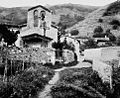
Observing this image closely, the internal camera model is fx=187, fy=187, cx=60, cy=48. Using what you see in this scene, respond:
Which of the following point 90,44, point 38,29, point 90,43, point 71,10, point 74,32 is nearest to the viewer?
point 38,29

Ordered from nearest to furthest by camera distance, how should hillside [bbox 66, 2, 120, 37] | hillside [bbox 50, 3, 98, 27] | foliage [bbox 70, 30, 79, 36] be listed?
foliage [bbox 70, 30, 79, 36], hillside [bbox 66, 2, 120, 37], hillside [bbox 50, 3, 98, 27]

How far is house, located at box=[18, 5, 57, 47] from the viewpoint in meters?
27.4

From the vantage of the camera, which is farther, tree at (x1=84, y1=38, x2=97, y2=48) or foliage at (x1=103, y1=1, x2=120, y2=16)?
foliage at (x1=103, y1=1, x2=120, y2=16)

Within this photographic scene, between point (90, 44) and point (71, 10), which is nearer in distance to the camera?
point (90, 44)

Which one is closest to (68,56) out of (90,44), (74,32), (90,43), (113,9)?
(90,44)

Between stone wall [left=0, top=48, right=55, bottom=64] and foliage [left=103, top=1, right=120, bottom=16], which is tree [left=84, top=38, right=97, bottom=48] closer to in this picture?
stone wall [left=0, top=48, right=55, bottom=64]

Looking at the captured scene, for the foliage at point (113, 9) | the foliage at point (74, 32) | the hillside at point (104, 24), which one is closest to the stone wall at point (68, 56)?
the foliage at point (74, 32)

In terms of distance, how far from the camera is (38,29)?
97.1 ft

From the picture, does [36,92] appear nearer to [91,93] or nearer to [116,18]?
[91,93]

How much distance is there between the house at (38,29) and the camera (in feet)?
89.8

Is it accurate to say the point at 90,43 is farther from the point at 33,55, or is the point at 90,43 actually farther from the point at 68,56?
the point at 33,55

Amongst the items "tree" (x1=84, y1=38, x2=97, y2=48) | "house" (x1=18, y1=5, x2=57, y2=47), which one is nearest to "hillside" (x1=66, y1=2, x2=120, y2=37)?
"tree" (x1=84, y1=38, x2=97, y2=48)

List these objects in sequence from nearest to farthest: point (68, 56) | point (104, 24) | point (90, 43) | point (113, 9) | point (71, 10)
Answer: point (68, 56) → point (90, 43) → point (104, 24) → point (113, 9) → point (71, 10)

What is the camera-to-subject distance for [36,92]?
11.4 meters
